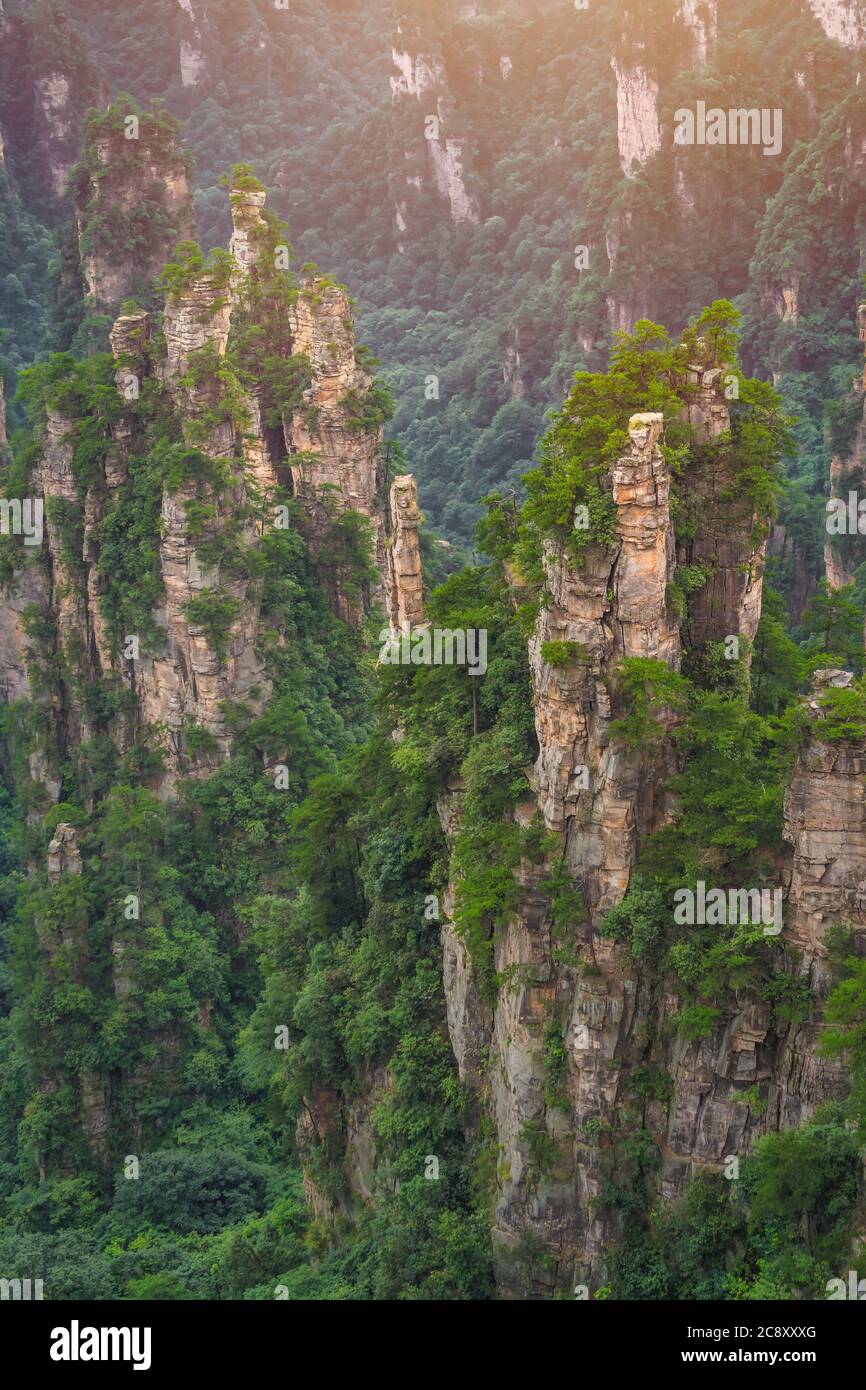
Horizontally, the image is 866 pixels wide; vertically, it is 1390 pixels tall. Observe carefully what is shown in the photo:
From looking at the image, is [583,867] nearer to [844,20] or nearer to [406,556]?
[406,556]

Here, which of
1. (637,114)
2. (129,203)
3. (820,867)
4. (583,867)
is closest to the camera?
(820,867)

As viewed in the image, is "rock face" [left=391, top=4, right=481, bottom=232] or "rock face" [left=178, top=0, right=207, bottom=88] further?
"rock face" [left=178, top=0, right=207, bottom=88]

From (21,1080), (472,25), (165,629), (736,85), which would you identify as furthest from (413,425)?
(21,1080)

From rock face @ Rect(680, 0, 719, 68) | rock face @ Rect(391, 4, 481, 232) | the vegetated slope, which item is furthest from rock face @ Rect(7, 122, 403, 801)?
rock face @ Rect(391, 4, 481, 232)

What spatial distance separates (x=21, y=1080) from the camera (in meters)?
50.7

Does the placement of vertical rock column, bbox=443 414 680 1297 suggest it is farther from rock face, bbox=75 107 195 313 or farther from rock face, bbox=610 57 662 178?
rock face, bbox=610 57 662 178

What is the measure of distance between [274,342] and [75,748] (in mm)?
13796

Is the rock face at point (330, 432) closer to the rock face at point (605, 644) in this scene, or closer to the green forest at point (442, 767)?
the green forest at point (442, 767)

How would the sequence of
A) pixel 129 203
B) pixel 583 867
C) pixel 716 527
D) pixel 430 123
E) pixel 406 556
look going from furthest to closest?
pixel 430 123, pixel 129 203, pixel 406 556, pixel 716 527, pixel 583 867

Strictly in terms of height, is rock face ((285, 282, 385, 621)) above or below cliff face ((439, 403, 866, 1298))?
above

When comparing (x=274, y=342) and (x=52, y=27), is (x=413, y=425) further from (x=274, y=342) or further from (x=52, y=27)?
(x=274, y=342)

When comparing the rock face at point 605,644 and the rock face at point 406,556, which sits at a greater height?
the rock face at point 406,556

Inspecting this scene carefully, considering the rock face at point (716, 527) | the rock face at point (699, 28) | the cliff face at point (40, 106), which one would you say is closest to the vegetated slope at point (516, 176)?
the rock face at point (699, 28)

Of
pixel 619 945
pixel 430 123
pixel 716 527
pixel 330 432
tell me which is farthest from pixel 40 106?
pixel 619 945
